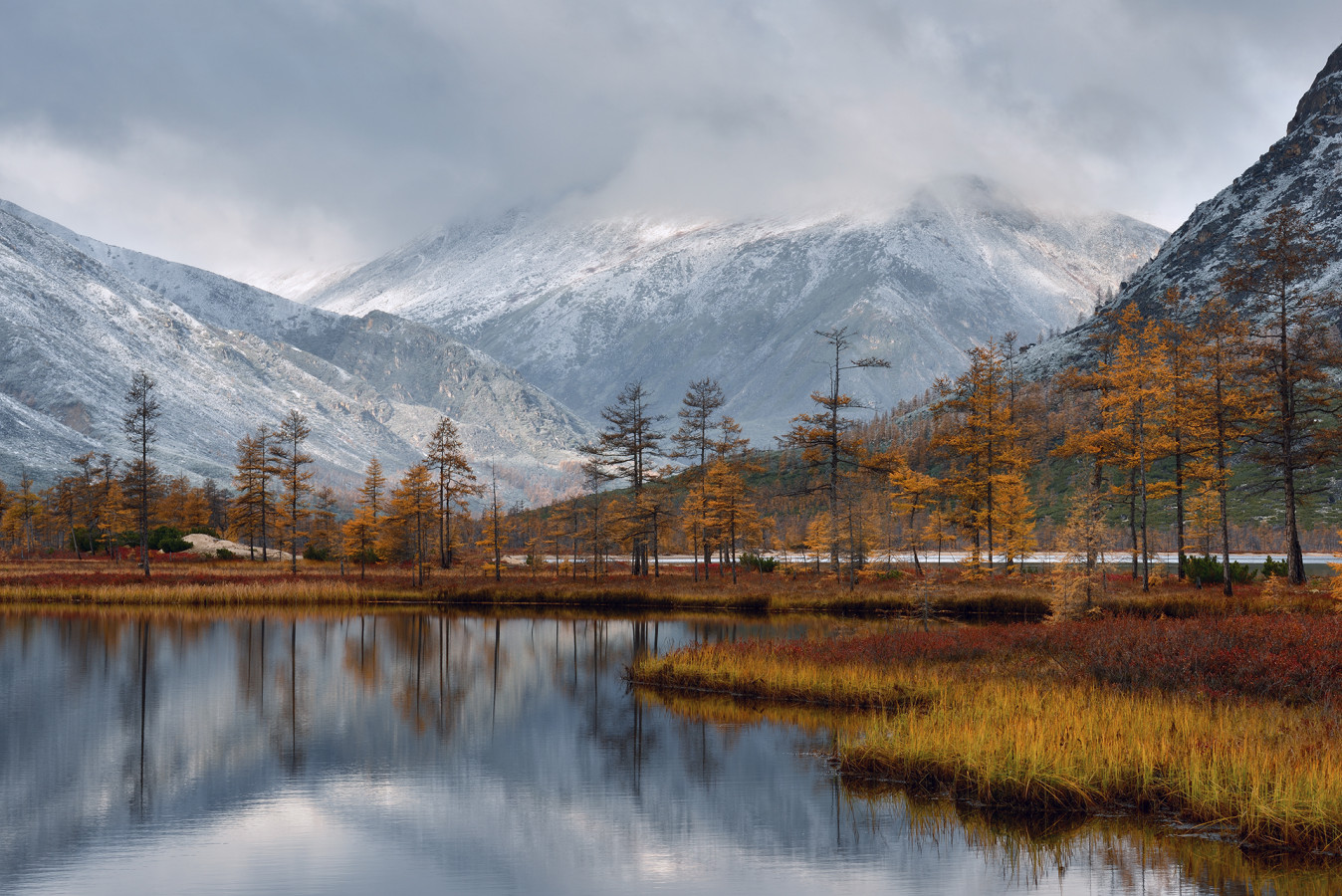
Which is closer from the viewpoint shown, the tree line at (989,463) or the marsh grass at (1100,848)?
the marsh grass at (1100,848)

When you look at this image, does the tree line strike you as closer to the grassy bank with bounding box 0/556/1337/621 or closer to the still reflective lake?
the grassy bank with bounding box 0/556/1337/621

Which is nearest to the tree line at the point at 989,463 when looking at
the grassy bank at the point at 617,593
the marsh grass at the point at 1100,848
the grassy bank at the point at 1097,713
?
the grassy bank at the point at 617,593

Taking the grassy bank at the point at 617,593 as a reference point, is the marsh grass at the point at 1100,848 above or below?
below

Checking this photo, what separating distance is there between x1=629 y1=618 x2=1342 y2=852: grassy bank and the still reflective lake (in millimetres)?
752

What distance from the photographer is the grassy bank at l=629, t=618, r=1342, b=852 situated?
544 inches

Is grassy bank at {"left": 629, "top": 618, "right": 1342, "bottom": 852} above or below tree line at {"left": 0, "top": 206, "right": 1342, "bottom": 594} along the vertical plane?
below

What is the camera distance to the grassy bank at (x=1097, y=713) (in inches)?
544

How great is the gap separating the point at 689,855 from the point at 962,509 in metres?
54.0

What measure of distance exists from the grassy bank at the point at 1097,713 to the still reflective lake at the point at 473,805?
0.75 m

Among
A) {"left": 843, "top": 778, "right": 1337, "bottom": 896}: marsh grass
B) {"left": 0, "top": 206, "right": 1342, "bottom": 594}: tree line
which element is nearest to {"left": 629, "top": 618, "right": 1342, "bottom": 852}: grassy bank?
{"left": 843, "top": 778, "right": 1337, "bottom": 896}: marsh grass

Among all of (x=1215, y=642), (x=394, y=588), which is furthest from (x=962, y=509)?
(x=1215, y=642)

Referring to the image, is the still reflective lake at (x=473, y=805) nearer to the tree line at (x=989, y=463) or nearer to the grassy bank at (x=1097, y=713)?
the grassy bank at (x=1097, y=713)

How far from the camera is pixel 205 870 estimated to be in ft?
42.7

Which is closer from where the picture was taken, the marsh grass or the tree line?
the marsh grass
